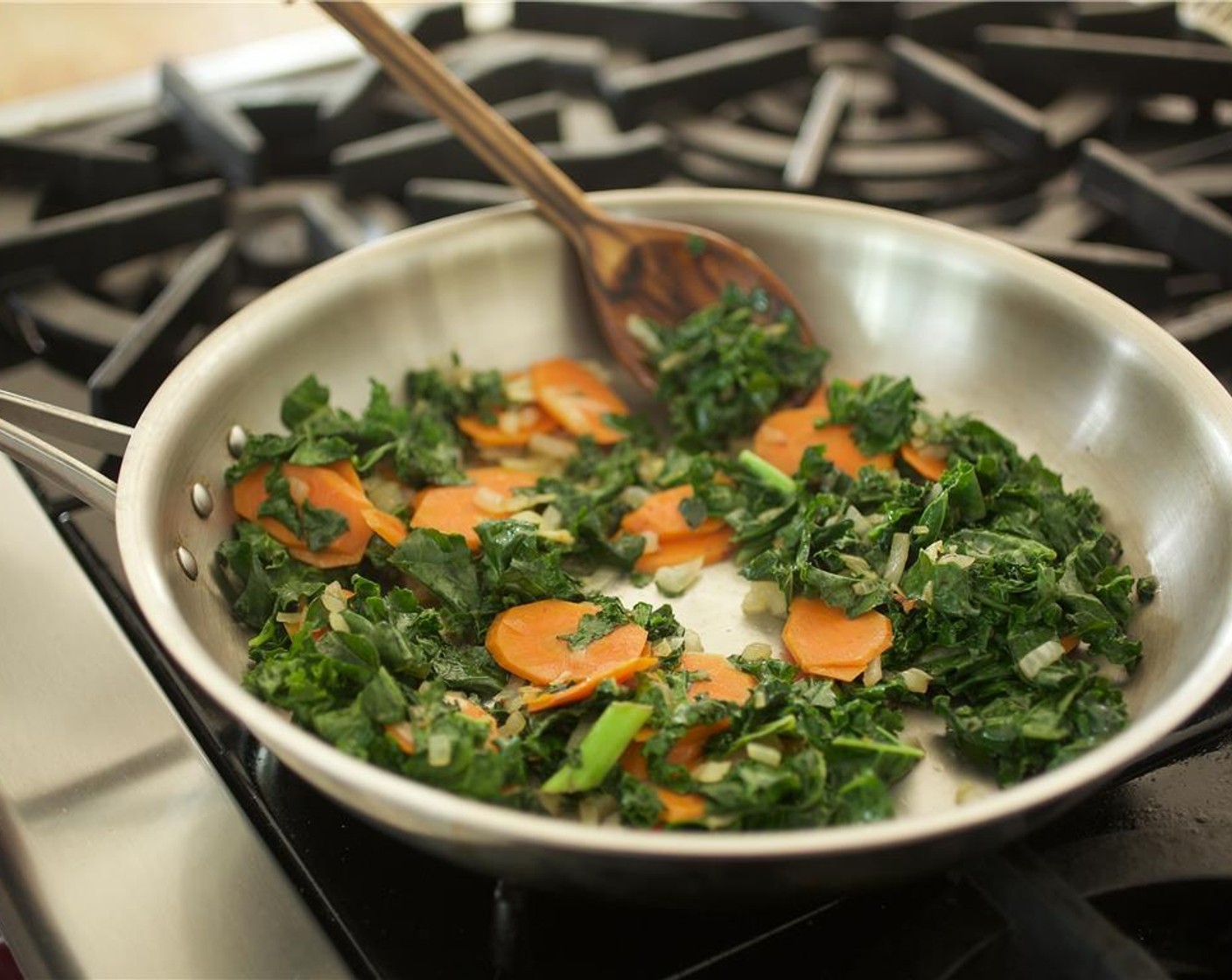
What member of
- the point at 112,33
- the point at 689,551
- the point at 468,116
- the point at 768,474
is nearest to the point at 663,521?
the point at 689,551

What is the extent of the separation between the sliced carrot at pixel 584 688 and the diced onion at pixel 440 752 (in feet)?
0.63

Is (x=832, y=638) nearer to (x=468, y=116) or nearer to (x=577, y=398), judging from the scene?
(x=577, y=398)

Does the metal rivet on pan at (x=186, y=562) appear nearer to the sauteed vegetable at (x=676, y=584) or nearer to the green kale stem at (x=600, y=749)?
the sauteed vegetable at (x=676, y=584)

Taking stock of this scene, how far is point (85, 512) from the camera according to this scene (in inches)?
79.0

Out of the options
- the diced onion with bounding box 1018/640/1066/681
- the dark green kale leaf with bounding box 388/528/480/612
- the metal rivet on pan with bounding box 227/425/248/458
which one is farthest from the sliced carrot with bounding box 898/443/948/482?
the metal rivet on pan with bounding box 227/425/248/458

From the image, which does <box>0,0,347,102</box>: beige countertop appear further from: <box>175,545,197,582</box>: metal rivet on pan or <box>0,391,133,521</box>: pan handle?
<box>175,545,197,582</box>: metal rivet on pan

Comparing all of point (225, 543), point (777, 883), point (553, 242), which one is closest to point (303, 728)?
point (225, 543)

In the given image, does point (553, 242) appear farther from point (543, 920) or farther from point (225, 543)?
point (543, 920)

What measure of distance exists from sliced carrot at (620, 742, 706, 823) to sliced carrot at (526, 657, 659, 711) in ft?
0.33

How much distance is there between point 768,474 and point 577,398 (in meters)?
0.44

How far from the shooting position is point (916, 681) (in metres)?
1.67

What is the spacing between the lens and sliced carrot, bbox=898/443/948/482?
2045 millimetres

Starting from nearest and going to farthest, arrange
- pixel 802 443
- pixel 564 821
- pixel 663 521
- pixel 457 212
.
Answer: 1. pixel 564 821
2. pixel 663 521
3. pixel 802 443
4. pixel 457 212

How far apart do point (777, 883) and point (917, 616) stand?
681 mm
